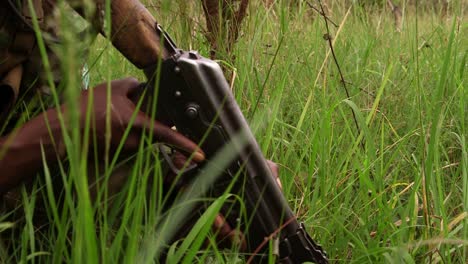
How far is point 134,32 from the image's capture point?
124 cm

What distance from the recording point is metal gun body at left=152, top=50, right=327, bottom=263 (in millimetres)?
1187

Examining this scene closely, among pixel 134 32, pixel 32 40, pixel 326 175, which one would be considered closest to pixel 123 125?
pixel 134 32

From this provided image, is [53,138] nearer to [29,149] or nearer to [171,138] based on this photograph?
[29,149]

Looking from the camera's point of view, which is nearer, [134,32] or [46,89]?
[134,32]

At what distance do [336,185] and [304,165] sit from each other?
21 centimetres

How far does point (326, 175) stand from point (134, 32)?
1.88 feet

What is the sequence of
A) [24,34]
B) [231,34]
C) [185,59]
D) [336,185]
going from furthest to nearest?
[231,34]
[336,185]
[24,34]
[185,59]

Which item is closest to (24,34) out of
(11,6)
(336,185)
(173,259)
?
(11,6)

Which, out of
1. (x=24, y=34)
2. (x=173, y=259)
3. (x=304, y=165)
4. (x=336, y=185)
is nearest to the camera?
(x=173, y=259)

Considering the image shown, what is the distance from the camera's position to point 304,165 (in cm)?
170

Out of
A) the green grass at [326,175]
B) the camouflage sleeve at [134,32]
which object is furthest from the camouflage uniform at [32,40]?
the green grass at [326,175]

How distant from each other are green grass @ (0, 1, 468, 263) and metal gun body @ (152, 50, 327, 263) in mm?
91

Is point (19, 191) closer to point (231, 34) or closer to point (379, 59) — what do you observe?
point (231, 34)

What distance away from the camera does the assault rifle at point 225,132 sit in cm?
119
